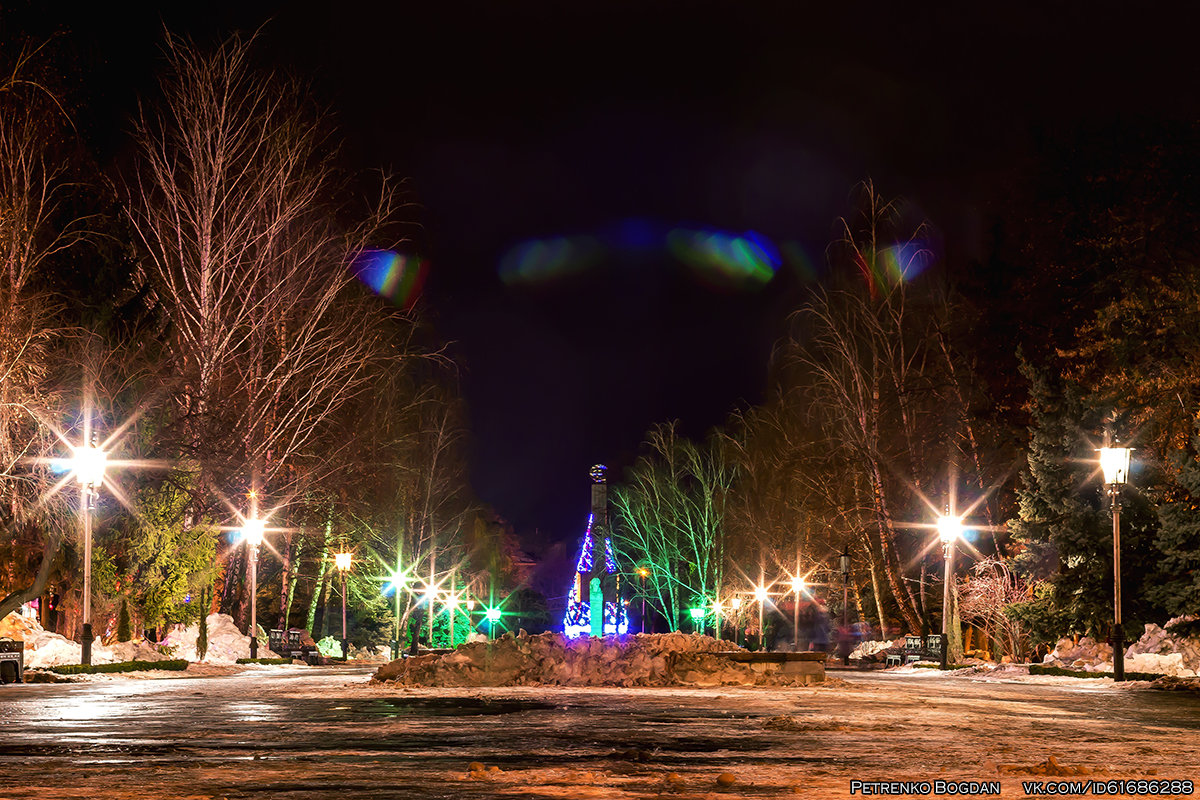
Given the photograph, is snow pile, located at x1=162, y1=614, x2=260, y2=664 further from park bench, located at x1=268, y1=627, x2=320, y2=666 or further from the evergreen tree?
the evergreen tree

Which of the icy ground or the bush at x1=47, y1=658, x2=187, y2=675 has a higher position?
the icy ground

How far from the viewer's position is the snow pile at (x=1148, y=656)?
→ 1120 inches

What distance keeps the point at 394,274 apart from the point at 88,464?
691 inches

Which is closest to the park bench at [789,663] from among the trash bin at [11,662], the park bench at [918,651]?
the park bench at [918,651]

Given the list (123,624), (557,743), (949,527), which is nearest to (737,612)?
(949,527)

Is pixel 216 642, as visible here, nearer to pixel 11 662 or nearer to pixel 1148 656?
pixel 11 662

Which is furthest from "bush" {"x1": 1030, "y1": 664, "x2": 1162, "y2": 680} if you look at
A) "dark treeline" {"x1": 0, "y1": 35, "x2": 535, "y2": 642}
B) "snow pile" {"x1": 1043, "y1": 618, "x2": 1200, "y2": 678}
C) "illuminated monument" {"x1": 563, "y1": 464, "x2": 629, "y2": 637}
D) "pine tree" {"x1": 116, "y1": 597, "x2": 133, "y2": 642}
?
"illuminated monument" {"x1": 563, "y1": 464, "x2": 629, "y2": 637}

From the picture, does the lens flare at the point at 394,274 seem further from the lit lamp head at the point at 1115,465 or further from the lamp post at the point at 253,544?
the lit lamp head at the point at 1115,465

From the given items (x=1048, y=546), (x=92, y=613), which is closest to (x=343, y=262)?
(x=92, y=613)

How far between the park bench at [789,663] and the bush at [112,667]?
12.7 m

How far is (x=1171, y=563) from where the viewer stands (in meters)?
28.6

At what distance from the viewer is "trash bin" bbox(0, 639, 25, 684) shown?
74.9 ft

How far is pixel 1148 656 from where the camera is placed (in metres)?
29.3

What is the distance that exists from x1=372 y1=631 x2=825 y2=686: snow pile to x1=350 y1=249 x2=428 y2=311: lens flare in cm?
1770
